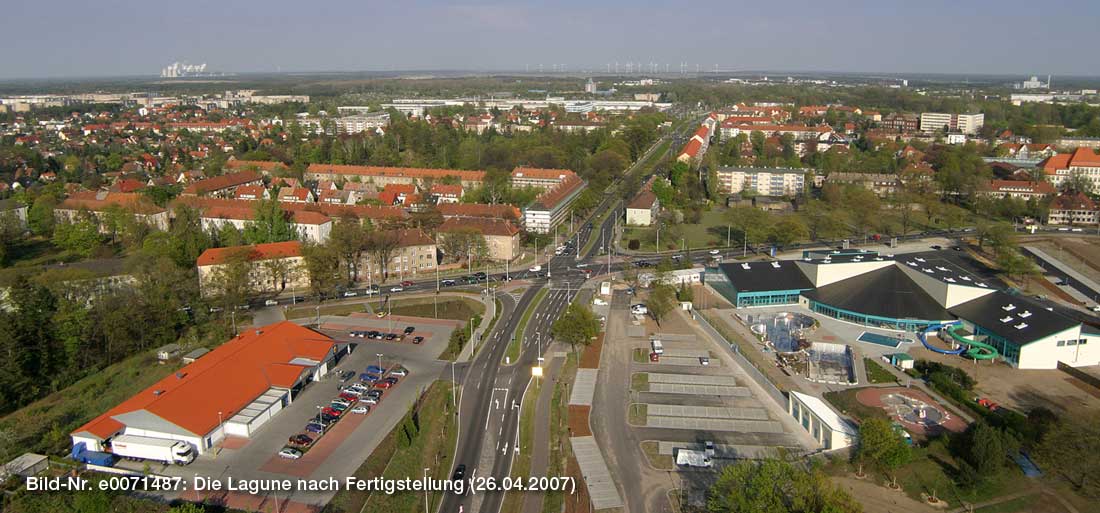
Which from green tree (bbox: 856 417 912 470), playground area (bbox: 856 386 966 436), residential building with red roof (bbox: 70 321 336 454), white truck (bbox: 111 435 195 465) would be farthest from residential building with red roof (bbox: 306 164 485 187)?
green tree (bbox: 856 417 912 470)

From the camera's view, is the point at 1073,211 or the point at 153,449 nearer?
the point at 153,449

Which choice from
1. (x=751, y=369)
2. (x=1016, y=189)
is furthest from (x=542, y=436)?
(x=1016, y=189)

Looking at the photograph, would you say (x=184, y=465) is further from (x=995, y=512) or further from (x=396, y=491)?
(x=995, y=512)

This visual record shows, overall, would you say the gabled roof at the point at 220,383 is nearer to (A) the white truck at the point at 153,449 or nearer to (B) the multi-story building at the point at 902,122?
(A) the white truck at the point at 153,449

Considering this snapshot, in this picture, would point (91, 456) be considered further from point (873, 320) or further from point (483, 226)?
point (873, 320)

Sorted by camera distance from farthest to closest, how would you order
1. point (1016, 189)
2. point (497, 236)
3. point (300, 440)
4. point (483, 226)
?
point (1016, 189) < point (483, 226) < point (497, 236) < point (300, 440)

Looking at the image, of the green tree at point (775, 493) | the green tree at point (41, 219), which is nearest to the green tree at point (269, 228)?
the green tree at point (41, 219)
